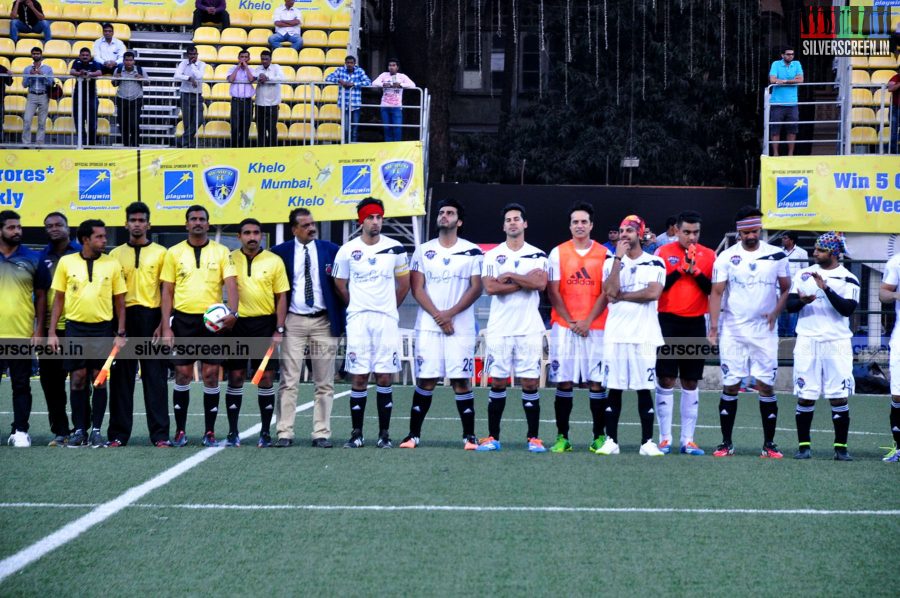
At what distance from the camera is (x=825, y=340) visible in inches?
407

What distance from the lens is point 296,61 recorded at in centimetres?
2261

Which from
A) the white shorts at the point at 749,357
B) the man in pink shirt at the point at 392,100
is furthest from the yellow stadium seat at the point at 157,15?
the white shorts at the point at 749,357

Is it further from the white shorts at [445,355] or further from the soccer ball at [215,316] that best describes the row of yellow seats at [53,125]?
the white shorts at [445,355]

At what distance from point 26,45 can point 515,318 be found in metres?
15.9

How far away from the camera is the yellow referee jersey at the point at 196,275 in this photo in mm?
10375

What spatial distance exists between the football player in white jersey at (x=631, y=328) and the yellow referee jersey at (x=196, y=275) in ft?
10.6

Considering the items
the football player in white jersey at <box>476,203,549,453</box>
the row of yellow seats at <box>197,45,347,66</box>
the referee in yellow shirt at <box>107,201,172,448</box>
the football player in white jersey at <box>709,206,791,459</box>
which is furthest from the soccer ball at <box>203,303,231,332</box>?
the row of yellow seats at <box>197,45,347,66</box>

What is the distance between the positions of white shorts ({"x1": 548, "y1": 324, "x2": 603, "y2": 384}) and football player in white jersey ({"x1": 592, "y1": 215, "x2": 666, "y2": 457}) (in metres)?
0.15

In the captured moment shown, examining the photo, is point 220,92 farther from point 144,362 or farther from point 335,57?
point 144,362

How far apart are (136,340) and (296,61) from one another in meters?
13.1

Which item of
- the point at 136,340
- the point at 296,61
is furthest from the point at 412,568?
the point at 296,61

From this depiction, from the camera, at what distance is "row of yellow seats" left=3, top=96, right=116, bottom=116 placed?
21109 mm

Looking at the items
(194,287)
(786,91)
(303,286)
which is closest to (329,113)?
(786,91)

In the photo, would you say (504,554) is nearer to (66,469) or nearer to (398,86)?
(66,469)
